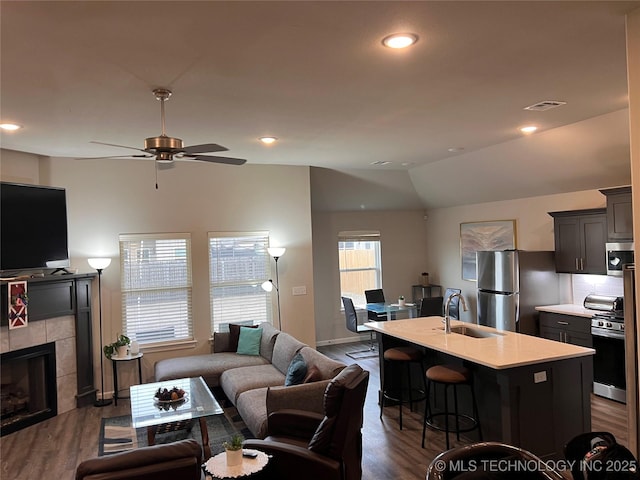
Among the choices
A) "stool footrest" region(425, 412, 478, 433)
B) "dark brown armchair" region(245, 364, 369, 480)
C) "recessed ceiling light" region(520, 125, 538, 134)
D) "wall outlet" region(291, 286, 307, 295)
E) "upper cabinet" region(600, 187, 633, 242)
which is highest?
"recessed ceiling light" region(520, 125, 538, 134)

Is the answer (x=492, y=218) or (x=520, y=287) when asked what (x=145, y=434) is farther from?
(x=492, y=218)

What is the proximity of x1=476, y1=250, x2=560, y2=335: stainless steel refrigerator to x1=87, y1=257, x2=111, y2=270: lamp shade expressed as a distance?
5147mm

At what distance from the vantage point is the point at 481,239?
25.7 feet

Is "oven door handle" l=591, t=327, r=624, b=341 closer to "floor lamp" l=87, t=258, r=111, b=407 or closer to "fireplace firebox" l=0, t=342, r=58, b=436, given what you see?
"floor lamp" l=87, t=258, r=111, b=407

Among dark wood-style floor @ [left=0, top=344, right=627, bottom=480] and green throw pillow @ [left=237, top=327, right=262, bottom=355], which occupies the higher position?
green throw pillow @ [left=237, top=327, right=262, bottom=355]

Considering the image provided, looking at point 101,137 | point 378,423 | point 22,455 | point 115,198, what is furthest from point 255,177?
point 22,455

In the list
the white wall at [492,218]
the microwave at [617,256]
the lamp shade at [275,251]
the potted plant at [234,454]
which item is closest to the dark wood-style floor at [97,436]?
the potted plant at [234,454]

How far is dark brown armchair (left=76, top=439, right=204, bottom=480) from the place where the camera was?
6.86 ft

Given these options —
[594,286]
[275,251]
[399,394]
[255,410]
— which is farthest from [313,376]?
[594,286]

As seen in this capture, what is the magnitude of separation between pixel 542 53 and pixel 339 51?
1271mm

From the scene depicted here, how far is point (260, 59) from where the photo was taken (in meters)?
2.79

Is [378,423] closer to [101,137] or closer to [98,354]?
[98,354]

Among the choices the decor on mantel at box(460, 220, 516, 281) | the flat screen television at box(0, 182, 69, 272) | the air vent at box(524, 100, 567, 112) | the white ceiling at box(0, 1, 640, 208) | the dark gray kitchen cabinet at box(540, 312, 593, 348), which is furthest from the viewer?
the decor on mantel at box(460, 220, 516, 281)

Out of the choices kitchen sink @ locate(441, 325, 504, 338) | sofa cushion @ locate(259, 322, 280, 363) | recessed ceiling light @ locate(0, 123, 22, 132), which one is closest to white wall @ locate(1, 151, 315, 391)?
sofa cushion @ locate(259, 322, 280, 363)
